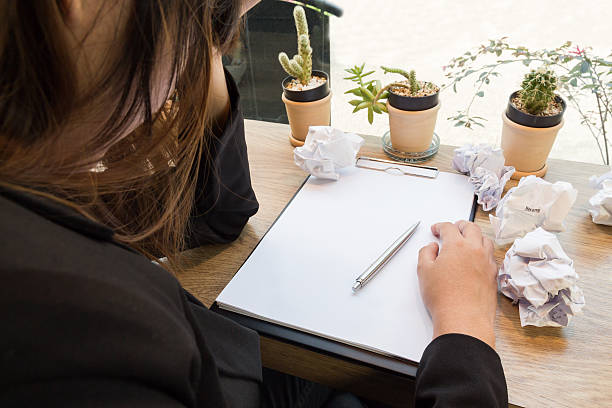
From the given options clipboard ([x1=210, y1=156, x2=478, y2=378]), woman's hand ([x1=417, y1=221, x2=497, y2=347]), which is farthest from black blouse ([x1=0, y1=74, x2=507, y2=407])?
woman's hand ([x1=417, y1=221, x2=497, y2=347])

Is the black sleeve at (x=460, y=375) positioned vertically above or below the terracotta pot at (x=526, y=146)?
below

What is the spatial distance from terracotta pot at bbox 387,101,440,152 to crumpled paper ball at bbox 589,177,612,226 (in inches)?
11.0

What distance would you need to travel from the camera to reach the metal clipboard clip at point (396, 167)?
0.73 meters

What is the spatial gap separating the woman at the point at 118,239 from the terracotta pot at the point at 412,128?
0.74 feet

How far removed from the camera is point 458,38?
1.01 m

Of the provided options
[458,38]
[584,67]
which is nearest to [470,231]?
[584,67]

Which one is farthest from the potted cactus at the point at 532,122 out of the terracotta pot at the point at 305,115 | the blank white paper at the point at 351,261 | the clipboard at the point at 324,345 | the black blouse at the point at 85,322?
the black blouse at the point at 85,322

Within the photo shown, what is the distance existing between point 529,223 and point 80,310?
1.88ft

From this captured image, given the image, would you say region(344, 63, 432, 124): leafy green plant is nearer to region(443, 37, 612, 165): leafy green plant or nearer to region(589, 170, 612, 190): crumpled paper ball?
region(443, 37, 612, 165): leafy green plant

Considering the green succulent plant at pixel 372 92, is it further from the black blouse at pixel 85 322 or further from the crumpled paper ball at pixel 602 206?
the black blouse at pixel 85 322

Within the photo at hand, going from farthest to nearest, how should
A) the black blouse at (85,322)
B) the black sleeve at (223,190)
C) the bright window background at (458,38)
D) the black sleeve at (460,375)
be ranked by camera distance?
1. the bright window background at (458,38)
2. the black sleeve at (223,190)
3. the black sleeve at (460,375)
4. the black blouse at (85,322)

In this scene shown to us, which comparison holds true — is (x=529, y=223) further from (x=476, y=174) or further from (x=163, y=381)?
(x=163, y=381)

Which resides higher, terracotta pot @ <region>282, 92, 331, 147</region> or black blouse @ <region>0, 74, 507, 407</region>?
black blouse @ <region>0, 74, 507, 407</region>

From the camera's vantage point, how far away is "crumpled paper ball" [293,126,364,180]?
28.7 inches
